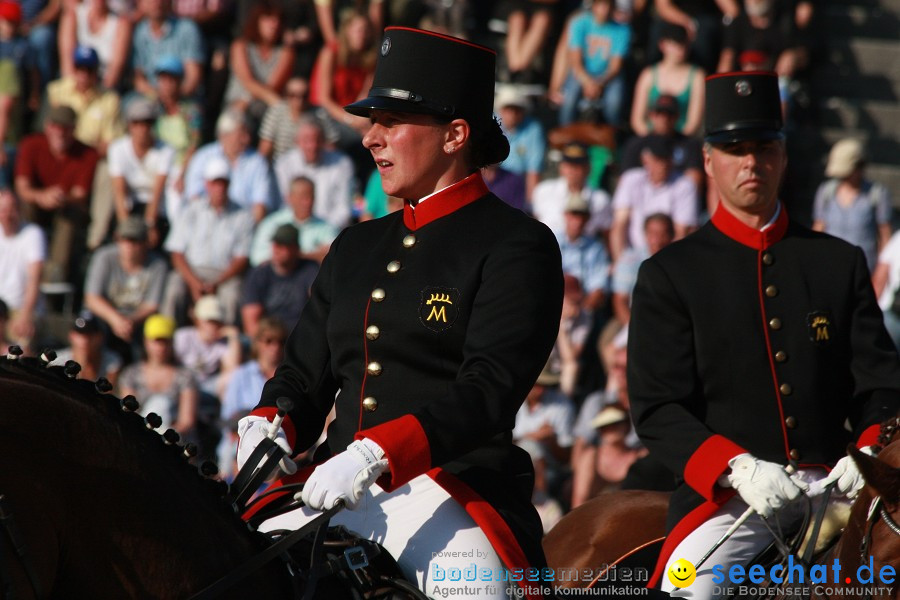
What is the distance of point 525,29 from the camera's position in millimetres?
14227

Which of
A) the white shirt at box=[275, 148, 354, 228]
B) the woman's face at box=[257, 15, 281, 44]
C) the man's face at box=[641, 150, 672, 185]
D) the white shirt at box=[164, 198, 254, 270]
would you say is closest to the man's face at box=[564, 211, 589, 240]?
the man's face at box=[641, 150, 672, 185]

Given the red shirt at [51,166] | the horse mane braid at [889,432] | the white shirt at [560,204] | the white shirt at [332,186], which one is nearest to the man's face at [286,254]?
the white shirt at [332,186]

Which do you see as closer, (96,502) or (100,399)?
(96,502)

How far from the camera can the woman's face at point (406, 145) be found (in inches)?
161

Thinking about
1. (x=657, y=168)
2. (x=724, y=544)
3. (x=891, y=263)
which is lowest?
(x=724, y=544)

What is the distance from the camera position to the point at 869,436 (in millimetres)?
4699

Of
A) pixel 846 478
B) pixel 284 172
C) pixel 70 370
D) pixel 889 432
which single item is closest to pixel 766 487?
pixel 846 478

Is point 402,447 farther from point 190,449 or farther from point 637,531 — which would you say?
point 637,531

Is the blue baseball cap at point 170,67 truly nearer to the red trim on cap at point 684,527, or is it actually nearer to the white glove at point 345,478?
the red trim on cap at point 684,527

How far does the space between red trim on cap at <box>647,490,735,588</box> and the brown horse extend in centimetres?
36

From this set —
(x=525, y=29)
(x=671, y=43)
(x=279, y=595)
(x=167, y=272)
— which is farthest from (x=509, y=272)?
(x=525, y=29)

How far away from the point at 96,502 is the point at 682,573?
2.20 meters

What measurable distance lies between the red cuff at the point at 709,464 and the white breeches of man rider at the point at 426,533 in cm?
109

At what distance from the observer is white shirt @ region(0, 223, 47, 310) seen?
476 inches
